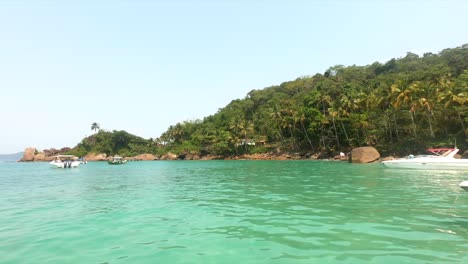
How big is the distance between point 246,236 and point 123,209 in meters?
7.25

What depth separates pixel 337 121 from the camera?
67062 millimetres

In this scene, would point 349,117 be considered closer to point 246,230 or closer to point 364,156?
point 364,156

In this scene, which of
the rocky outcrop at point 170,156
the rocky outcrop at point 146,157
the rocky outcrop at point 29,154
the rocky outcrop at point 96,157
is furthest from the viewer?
the rocky outcrop at point 29,154

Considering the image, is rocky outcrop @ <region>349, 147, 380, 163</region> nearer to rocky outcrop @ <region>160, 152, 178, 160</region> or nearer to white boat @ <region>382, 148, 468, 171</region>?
white boat @ <region>382, 148, 468, 171</region>

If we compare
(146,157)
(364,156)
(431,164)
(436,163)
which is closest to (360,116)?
(364,156)

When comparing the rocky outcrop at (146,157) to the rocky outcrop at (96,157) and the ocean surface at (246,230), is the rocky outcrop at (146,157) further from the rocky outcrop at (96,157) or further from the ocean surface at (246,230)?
the ocean surface at (246,230)

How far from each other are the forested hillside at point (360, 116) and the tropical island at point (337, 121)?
0.53 ft

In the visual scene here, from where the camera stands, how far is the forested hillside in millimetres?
51844

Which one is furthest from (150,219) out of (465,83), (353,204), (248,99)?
(248,99)

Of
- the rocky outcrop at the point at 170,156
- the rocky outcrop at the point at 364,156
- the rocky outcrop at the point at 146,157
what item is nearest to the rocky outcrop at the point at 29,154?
the rocky outcrop at the point at 146,157

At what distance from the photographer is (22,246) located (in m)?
8.69

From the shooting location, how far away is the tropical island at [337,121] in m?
52.4

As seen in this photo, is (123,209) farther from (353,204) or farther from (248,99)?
(248,99)

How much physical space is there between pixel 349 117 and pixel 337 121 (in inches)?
124
